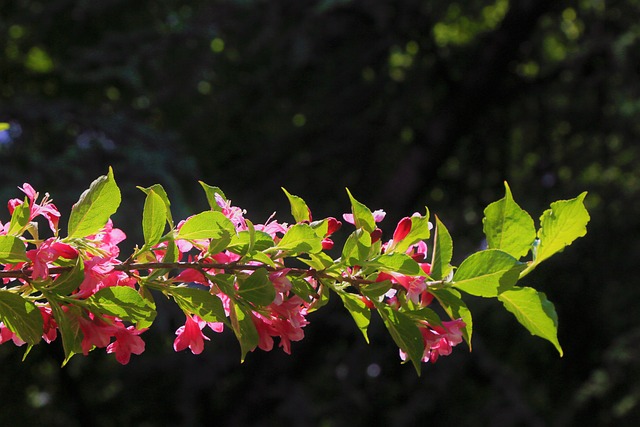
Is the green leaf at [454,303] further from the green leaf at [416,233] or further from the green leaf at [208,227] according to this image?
the green leaf at [208,227]

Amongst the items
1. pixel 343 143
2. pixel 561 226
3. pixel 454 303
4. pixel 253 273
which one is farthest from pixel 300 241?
pixel 343 143

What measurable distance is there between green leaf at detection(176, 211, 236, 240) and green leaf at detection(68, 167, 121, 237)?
0.08 m

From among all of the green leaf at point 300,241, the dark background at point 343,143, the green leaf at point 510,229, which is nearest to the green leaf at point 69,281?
the green leaf at point 300,241

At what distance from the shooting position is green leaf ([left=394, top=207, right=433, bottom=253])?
1.02m

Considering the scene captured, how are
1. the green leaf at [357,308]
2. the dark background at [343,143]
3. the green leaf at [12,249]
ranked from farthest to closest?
the dark background at [343,143]
the green leaf at [357,308]
the green leaf at [12,249]

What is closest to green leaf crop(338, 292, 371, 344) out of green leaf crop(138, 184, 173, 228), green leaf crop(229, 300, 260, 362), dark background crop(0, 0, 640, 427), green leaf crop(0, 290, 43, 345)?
green leaf crop(229, 300, 260, 362)

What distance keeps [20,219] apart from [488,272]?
505 mm

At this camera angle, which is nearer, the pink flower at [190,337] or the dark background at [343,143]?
the pink flower at [190,337]

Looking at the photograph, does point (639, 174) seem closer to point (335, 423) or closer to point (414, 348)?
point (335, 423)

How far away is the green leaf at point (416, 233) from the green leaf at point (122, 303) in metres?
0.29

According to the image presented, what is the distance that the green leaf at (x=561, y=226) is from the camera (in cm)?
97

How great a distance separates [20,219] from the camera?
3.20 feet

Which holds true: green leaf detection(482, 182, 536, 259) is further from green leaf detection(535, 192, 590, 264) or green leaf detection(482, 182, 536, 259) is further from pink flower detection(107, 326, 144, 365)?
pink flower detection(107, 326, 144, 365)

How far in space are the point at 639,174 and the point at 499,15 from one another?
351cm
